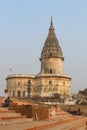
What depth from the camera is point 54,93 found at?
77562 millimetres

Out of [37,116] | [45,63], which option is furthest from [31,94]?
[37,116]

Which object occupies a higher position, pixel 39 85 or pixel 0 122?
pixel 39 85

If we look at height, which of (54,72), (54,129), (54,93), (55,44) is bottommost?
(54,129)

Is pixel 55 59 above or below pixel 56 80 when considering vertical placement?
above

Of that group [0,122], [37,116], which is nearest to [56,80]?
[37,116]

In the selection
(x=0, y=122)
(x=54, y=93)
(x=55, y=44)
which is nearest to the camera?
(x=0, y=122)

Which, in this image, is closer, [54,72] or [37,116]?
[37,116]

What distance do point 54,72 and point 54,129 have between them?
219ft

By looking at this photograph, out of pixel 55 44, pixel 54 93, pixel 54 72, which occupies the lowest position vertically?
pixel 54 93

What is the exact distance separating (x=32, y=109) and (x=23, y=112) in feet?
1.95

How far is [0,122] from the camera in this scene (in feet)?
43.9

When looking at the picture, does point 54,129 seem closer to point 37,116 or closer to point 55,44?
point 37,116

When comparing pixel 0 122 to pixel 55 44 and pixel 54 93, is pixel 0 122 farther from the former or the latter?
pixel 55 44

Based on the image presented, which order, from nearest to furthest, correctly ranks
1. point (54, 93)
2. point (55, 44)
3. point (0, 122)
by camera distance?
point (0, 122)
point (54, 93)
point (55, 44)
